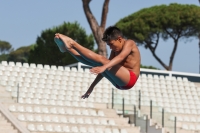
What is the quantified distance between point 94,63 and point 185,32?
111ft

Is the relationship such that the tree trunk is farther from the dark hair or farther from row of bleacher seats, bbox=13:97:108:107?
the dark hair

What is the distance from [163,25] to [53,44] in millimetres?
7283

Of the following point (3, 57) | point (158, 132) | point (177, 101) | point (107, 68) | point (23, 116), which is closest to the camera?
point (107, 68)

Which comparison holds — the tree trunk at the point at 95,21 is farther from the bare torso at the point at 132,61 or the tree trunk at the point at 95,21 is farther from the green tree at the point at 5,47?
the green tree at the point at 5,47

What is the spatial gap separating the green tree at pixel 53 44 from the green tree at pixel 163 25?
3093 millimetres

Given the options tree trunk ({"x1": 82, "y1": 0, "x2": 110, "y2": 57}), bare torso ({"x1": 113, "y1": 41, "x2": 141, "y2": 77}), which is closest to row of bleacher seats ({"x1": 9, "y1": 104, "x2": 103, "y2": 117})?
tree trunk ({"x1": 82, "y1": 0, "x2": 110, "y2": 57})

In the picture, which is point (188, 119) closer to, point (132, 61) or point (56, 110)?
point (56, 110)

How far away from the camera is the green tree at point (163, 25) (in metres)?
Result: 41.7

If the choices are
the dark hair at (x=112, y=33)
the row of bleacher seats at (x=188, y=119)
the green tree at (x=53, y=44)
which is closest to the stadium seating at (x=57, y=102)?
the row of bleacher seats at (x=188, y=119)

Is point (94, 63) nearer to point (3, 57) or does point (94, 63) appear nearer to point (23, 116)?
point (23, 116)

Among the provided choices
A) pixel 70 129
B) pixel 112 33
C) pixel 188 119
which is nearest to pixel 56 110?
pixel 70 129

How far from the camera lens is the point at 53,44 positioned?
42.0 meters

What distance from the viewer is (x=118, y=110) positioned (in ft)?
70.8

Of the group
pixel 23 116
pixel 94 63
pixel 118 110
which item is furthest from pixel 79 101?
pixel 94 63
